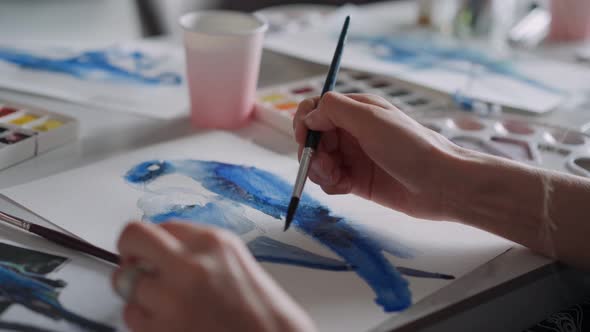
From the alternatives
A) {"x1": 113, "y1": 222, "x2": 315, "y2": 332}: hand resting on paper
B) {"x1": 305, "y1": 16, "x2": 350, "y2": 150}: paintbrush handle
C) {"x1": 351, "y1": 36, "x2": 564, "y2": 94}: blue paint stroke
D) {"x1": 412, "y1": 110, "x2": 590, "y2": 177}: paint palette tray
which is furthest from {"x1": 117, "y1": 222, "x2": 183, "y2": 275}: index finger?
{"x1": 351, "y1": 36, "x2": 564, "y2": 94}: blue paint stroke

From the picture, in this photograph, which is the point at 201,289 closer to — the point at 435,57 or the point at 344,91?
the point at 344,91

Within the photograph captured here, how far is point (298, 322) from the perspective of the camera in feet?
1.48

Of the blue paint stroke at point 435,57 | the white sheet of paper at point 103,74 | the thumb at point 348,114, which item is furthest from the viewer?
the blue paint stroke at point 435,57

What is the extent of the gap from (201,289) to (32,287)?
18 centimetres

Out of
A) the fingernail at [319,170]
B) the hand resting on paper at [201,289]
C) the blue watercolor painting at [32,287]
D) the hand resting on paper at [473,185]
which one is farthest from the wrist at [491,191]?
the blue watercolor painting at [32,287]

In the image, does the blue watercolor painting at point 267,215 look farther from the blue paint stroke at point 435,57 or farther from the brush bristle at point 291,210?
the blue paint stroke at point 435,57

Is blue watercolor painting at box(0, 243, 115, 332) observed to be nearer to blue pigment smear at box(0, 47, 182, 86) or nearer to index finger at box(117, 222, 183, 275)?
index finger at box(117, 222, 183, 275)

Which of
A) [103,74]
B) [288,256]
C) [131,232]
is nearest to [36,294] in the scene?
[131,232]

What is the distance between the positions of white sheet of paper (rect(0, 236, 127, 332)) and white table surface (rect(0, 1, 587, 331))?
6 cm

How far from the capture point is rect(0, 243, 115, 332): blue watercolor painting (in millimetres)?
499

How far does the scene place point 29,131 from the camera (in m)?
0.78

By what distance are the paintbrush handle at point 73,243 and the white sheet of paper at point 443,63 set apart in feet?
1.97

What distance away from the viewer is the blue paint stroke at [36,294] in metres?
0.50

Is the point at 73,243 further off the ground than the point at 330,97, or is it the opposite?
the point at 330,97
